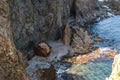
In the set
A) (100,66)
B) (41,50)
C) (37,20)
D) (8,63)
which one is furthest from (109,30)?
(8,63)

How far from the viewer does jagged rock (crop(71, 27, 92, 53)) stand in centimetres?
3475

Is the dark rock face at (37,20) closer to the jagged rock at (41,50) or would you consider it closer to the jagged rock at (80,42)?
the jagged rock at (41,50)

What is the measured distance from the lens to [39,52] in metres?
32.9

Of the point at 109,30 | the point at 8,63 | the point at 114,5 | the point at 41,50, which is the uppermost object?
the point at 8,63

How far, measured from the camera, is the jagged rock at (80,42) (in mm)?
34750

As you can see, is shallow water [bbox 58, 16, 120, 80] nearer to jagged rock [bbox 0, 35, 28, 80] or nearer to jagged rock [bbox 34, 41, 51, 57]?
jagged rock [bbox 34, 41, 51, 57]

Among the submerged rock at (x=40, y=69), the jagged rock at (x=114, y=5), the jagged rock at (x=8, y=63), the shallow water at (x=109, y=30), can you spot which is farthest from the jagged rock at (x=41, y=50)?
the jagged rock at (x=114, y=5)

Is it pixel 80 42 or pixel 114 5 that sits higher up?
pixel 114 5

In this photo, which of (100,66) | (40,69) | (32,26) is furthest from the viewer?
(32,26)

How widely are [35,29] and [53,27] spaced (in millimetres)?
4860

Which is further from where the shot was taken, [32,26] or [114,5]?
[114,5]

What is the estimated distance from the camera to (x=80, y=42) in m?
36.3

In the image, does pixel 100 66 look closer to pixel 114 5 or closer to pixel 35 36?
pixel 35 36

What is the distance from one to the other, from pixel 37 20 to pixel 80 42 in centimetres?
720
